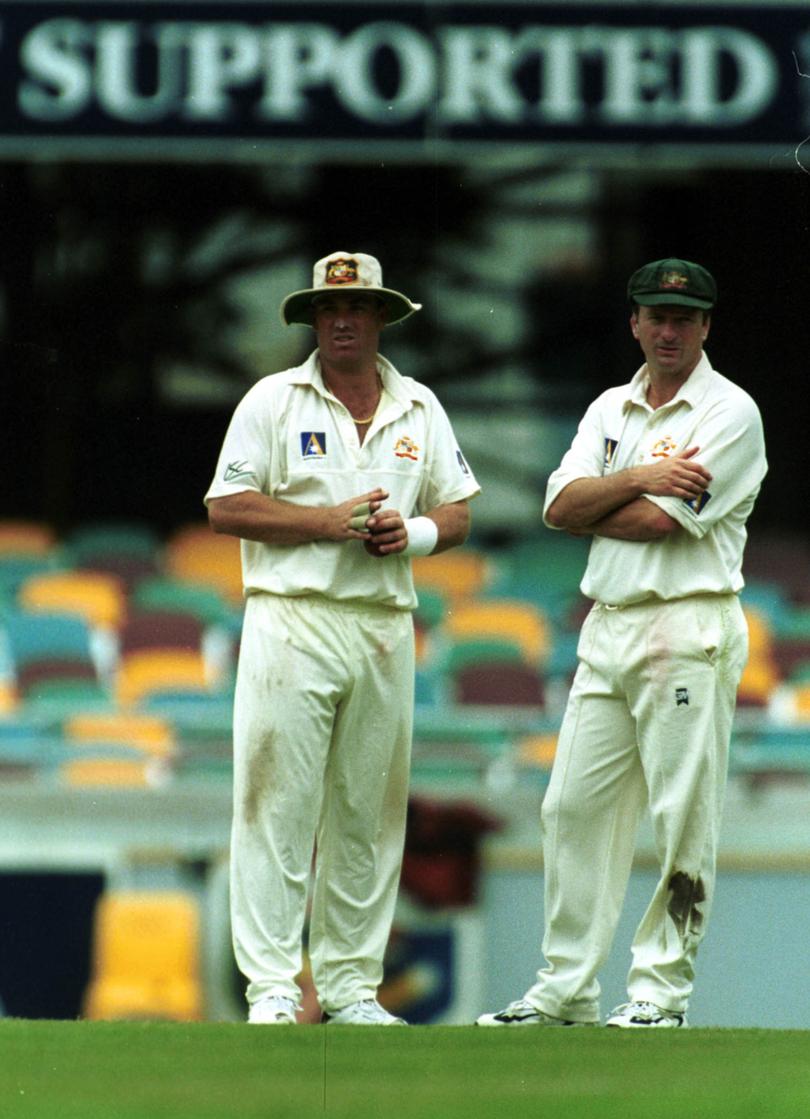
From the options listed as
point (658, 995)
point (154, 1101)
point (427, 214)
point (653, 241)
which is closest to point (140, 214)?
point (427, 214)

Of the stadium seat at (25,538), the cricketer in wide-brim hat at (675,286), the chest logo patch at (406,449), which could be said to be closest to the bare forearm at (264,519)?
the chest logo patch at (406,449)

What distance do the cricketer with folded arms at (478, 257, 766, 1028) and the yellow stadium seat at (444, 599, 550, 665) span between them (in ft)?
5.04

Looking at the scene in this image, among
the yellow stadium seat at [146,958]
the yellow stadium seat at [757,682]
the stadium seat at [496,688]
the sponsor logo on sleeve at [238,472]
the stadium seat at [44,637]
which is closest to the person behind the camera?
the sponsor logo on sleeve at [238,472]

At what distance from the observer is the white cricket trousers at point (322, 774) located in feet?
14.6

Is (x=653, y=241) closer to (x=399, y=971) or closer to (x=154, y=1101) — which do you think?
(x=399, y=971)

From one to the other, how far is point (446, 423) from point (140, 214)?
2.04 meters

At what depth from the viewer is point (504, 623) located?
6.21m

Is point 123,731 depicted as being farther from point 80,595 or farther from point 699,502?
point 699,502

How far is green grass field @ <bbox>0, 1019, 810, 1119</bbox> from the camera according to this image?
339 centimetres

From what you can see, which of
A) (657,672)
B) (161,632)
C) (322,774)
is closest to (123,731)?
(161,632)

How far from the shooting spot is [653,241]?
6152 mm

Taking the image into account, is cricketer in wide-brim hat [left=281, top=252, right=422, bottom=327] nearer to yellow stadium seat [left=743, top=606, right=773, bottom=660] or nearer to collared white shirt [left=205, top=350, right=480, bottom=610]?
collared white shirt [left=205, top=350, right=480, bottom=610]

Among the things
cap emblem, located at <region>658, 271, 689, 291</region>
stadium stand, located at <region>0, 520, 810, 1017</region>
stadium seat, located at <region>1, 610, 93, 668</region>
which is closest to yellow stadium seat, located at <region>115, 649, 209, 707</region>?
stadium stand, located at <region>0, 520, 810, 1017</region>

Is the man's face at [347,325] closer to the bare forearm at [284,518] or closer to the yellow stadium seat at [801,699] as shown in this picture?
the bare forearm at [284,518]
